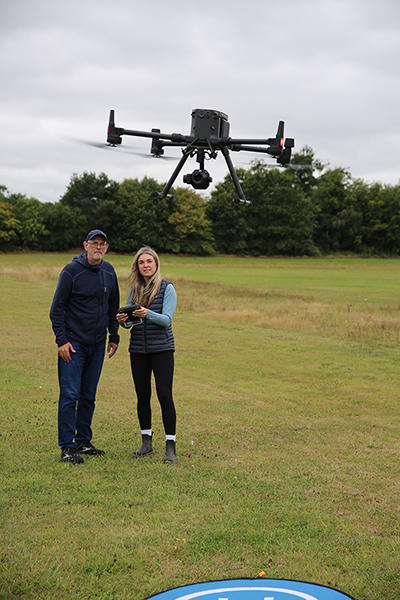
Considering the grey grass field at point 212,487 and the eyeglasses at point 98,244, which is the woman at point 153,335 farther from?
the grey grass field at point 212,487

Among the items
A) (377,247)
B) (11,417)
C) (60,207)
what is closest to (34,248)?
(60,207)

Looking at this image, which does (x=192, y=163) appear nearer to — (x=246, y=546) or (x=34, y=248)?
(x=246, y=546)

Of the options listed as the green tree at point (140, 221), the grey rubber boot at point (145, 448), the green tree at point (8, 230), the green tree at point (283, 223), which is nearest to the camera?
the grey rubber boot at point (145, 448)

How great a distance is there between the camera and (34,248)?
83688mm

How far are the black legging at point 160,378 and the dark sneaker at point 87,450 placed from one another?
0.75 metres

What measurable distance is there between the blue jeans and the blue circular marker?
9.12 ft

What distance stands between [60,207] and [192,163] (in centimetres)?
8149

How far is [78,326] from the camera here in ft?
20.8

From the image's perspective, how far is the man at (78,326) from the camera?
6.25m

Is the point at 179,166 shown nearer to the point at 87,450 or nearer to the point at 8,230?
the point at 87,450

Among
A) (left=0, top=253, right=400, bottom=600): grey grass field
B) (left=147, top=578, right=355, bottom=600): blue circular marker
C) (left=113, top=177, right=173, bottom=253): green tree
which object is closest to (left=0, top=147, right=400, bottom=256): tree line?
(left=113, top=177, right=173, bottom=253): green tree

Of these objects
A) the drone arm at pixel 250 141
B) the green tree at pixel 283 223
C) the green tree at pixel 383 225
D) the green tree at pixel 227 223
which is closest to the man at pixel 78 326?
the drone arm at pixel 250 141

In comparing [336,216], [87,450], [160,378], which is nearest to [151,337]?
[160,378]

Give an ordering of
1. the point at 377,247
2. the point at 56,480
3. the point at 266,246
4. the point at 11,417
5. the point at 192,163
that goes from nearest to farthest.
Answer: the point at 192,163 < the point at 56,480 < the point at 11,417 < the point at 266,246 < the point at 377,247
